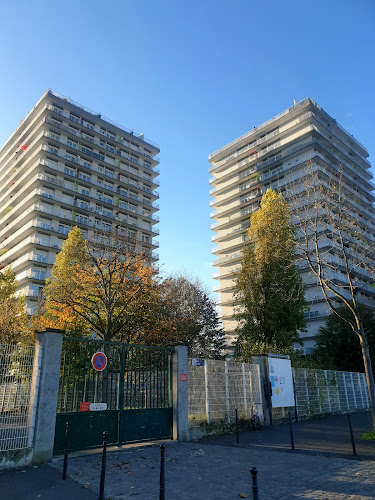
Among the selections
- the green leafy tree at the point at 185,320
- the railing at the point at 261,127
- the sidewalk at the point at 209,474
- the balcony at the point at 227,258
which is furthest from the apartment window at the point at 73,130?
the sidewalk at the point at 209,474

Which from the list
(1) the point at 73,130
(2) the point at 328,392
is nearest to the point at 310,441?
(2) the point at 328,392

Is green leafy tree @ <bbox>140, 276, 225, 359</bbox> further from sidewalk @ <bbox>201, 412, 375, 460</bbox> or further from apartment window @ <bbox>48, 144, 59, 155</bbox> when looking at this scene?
apartment window @ <bbox>48, 144, 59, 155</bbox>

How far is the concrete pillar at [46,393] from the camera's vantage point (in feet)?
27.9

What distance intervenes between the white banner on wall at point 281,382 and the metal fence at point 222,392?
74cm

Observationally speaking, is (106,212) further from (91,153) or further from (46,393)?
(46,393)

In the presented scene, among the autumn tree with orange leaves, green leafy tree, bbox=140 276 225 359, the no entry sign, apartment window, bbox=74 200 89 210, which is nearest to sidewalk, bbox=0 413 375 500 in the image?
the no entry sign

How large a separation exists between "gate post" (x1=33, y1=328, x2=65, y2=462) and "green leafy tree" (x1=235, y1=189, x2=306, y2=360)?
66.2 feet

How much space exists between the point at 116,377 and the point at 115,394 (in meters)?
0.46

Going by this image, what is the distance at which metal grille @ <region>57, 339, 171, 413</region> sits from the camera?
9.57 m

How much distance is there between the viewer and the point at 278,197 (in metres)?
31.3

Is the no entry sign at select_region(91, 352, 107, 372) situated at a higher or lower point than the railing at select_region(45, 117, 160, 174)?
lower

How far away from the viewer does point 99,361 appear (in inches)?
390

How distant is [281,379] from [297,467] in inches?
349

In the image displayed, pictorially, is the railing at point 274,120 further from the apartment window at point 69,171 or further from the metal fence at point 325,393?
the metal fence at point 325,393
